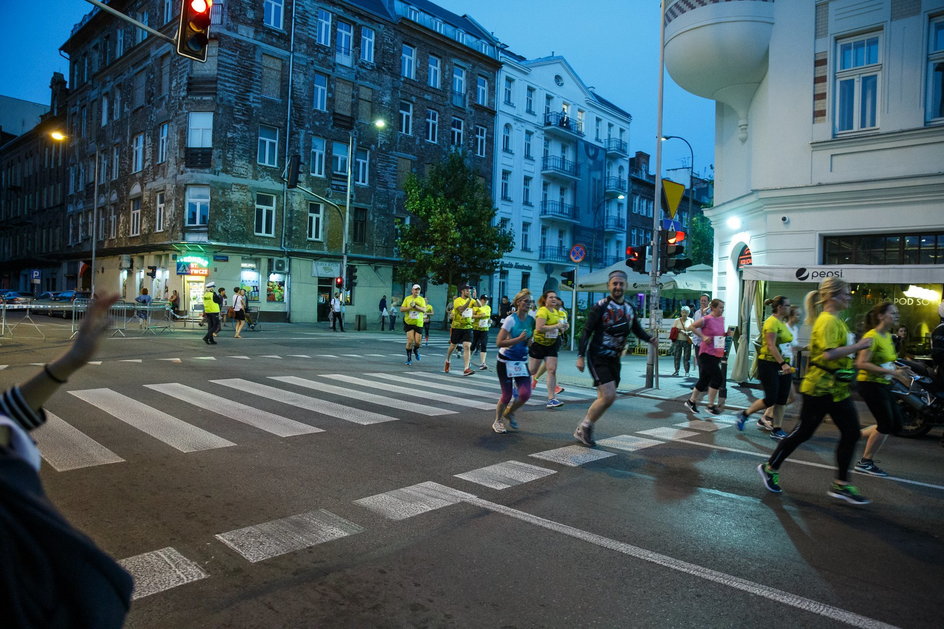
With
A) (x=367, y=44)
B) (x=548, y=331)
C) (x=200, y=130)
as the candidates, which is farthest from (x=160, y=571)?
(x=367, y=44)

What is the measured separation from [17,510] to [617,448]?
6.52 metres

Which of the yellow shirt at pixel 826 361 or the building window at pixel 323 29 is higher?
the building window at pixel 323 29

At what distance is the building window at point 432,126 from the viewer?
40.6m

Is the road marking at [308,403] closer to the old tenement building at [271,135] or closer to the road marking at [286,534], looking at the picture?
the road marking at [286,534]

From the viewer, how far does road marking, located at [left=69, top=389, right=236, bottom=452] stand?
21.4 feet

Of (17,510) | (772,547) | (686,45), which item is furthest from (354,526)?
(686,45)

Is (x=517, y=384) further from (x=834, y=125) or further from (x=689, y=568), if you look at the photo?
(x=834, y=125)

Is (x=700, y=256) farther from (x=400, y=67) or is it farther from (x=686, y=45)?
(x=686, y=45)

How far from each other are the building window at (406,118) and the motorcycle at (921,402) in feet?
113

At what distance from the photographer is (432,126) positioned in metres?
40.9

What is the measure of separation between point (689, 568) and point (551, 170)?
4592cm

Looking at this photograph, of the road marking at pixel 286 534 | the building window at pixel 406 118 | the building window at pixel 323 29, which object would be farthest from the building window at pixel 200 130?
the road marking at pixel 286 534

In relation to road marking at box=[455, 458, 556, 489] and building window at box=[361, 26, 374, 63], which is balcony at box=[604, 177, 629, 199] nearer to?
building window at box=[361, 26, 374, 63]

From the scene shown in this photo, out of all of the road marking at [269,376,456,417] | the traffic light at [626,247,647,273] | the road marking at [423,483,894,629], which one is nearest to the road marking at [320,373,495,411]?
the road marking at [269,376,456,417]
